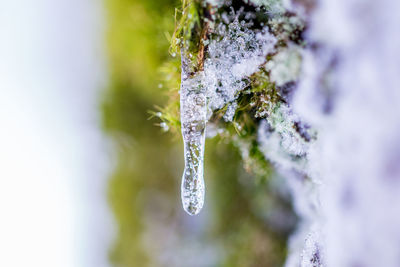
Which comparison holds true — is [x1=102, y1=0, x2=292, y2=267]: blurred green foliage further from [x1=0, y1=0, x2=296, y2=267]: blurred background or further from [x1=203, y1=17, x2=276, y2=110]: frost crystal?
[x1=203, y1=17, x2=276, y2=110]: frost crystal

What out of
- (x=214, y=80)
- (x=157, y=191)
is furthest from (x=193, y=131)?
(x=157, y=191)

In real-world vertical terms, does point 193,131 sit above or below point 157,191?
below

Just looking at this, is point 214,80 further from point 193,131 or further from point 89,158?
point 89,158

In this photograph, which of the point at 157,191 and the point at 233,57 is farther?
the point at 157,191

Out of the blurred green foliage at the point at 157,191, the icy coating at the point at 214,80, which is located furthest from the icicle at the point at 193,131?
the blurred green foliage at the point at 157,191

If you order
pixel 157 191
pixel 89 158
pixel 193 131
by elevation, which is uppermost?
pixel 89 158

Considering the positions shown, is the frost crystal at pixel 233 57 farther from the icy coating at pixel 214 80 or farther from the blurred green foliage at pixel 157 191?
the blurred green foliage at pixel 157 191
